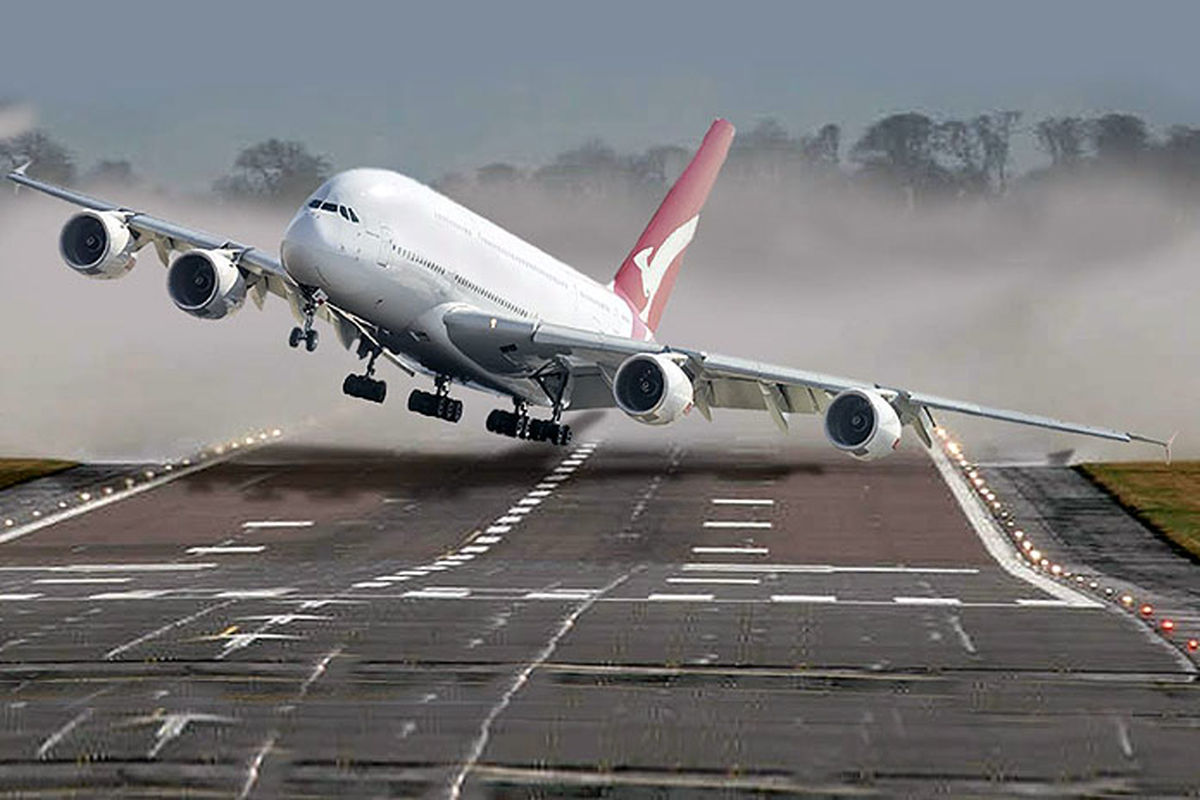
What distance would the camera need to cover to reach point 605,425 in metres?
86.3

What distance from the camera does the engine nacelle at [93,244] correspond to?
65.7 meters

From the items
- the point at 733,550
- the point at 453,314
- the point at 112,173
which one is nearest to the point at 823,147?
the point at 112,173

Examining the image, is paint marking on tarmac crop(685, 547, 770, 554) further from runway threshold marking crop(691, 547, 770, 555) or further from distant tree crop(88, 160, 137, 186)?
distant tree crop(88, 160, 137, 186)

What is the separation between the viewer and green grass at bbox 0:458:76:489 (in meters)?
64.9

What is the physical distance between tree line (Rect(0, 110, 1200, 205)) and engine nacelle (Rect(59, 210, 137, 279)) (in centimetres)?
1433

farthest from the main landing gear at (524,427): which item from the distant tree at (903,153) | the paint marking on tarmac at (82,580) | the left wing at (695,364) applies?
the distant tree at (903,153)

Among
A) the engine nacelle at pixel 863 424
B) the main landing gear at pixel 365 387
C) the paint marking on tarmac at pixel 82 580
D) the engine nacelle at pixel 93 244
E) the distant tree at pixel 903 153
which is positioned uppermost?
the distant tree at pixel 903 153

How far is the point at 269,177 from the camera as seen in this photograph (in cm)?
8644

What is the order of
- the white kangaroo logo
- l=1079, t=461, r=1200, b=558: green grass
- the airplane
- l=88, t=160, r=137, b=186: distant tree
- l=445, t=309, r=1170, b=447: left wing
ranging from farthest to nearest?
l=88, t=160, r=137, b=186: distant tree
the white kangaroo logo
l=445, t=309, r=1170, b=447: left wing
the airplane
l=1079, t=461, r=1200, b=558: green grass

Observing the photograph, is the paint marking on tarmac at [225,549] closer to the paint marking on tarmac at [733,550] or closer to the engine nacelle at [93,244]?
the paint marking on tarmac at [733,550]

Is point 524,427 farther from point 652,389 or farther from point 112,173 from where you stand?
point 112,173

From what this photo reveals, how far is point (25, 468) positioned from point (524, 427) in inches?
565

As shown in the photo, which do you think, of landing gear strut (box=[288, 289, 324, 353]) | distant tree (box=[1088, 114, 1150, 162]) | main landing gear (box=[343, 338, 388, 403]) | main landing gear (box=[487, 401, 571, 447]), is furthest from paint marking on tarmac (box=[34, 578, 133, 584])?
distant tree (box=[1088, 114, 1150, 162])

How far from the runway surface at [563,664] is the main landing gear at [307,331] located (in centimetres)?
459
